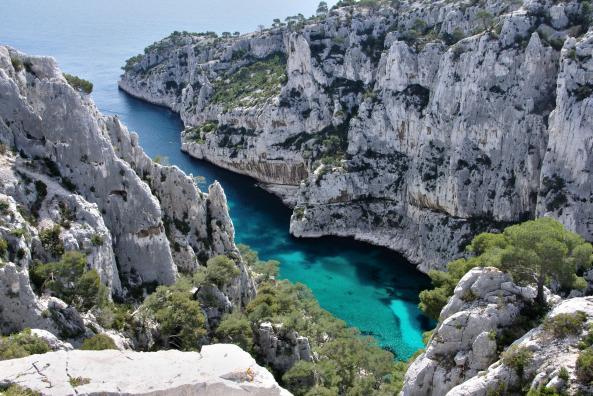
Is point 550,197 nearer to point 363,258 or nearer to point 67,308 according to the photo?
point 363,258

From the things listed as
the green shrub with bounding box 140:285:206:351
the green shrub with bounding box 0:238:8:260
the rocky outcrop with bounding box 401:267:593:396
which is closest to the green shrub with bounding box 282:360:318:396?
the green shrub with bounding box 140:285:206:351

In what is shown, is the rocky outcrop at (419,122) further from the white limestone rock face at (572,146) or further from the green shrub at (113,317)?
the green shrub at (113,317)

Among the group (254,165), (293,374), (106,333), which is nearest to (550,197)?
(293,374)

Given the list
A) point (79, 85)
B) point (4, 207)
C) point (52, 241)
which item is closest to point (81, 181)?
point (52, 241)

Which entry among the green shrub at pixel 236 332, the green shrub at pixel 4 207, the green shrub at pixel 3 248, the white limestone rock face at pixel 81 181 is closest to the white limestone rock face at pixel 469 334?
the green shrub at pixel 236 332

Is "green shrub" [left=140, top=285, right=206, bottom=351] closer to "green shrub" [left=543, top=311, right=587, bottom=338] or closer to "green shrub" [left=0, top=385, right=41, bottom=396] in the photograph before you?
"green shrub" [left=0, top=385, right=41, bottom=396]

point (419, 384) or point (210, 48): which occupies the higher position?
point (210, 48)

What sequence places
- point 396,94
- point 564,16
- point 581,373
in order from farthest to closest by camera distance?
point 396,94, point 564,16, point 581,373
